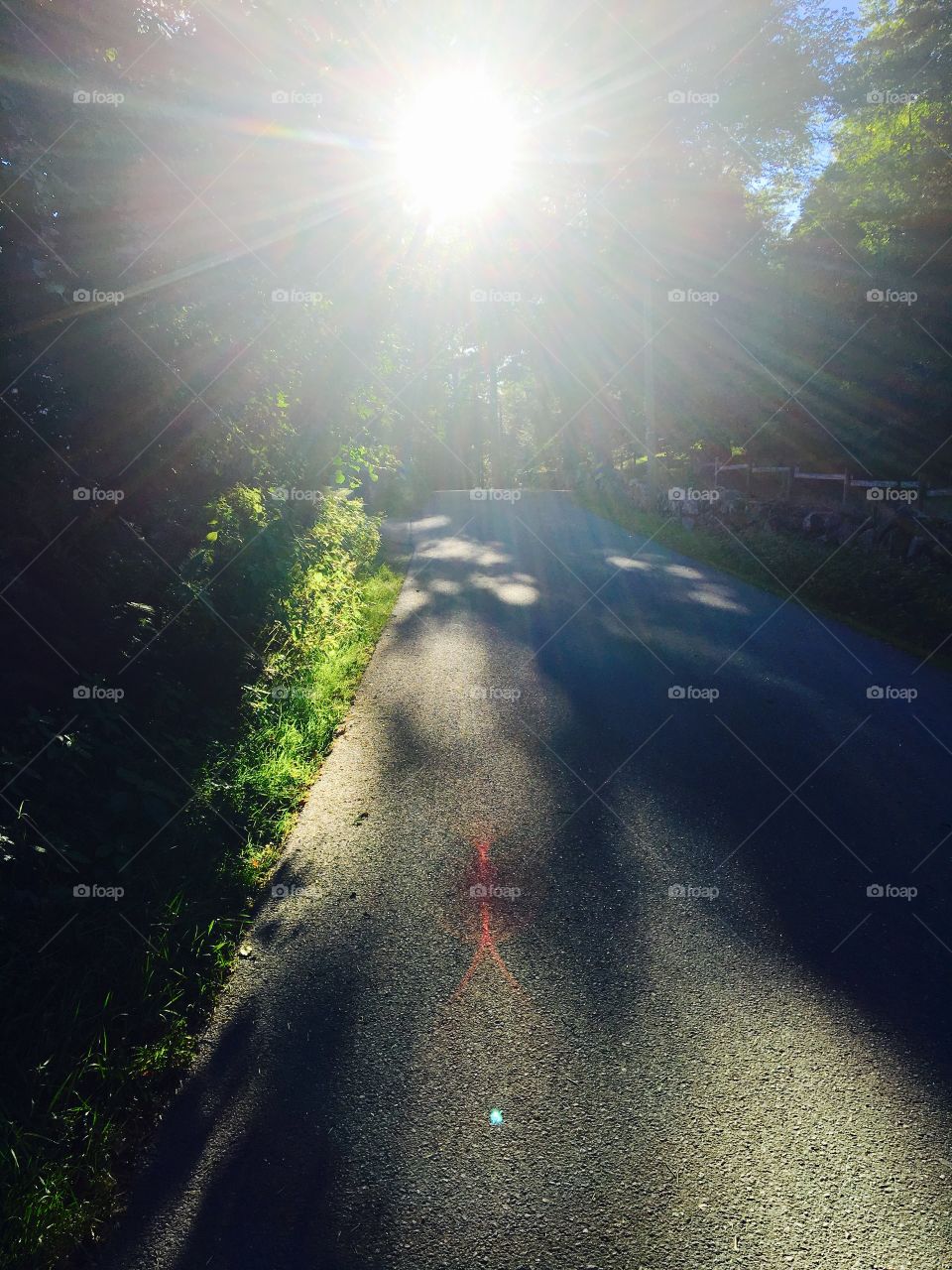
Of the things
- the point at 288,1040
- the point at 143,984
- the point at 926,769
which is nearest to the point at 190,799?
the point at 143,984

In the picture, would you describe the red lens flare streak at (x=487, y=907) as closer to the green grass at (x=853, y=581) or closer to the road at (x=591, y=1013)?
the road at (x=591, y=1013)

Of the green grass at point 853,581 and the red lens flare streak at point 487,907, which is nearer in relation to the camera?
the red lens flare streak at point 487,907

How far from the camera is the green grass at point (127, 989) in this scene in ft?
8.36

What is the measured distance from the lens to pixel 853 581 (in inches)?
414

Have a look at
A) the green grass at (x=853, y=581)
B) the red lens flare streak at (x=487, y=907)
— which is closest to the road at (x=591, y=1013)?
the red lens flare streak at (x=487, y=907)

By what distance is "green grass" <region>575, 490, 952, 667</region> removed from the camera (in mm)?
8852

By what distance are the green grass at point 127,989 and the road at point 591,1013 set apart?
18 centimetres

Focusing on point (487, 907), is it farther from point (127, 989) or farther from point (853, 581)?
point (853, 581)

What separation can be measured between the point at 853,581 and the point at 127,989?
35.5 feet

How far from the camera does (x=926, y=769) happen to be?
5512 mm

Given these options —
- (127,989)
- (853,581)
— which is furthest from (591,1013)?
(853,581)

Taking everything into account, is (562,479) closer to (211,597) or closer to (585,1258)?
(211,597)

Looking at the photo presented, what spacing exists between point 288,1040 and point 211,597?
14.6ft

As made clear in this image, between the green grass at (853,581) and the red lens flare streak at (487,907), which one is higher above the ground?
the green grass at (853,581)
